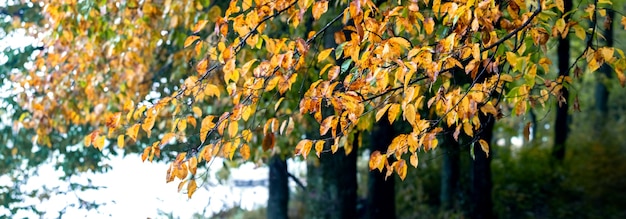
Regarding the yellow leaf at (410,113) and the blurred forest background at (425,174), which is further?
the blurred forest background at (425,174)

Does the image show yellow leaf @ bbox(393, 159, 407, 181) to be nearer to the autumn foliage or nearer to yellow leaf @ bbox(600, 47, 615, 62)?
the autumn foliage

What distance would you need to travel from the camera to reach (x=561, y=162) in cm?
1955

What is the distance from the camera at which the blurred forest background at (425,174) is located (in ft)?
38.1

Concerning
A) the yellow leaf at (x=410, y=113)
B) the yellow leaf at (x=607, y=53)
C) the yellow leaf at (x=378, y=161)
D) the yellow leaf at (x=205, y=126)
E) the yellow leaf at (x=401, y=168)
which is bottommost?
the yellow leaf at (x=401, y=168)

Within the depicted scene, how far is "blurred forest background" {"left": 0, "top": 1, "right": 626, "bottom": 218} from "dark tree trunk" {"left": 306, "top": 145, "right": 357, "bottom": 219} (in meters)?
0.01

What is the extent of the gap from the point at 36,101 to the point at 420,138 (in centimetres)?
649

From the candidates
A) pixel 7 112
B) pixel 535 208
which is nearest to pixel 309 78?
pixel 7 112

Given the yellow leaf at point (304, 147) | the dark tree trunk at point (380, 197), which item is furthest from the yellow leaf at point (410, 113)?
the dark tree trunk at point (380, 197)

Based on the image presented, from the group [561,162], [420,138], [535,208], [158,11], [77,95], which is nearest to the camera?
[420,138]

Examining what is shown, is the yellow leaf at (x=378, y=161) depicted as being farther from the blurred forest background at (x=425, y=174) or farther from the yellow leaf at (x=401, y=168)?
the blurred forest background at (x=425, y=174)

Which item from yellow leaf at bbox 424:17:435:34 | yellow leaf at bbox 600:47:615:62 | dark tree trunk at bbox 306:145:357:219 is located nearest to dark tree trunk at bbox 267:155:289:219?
dark tree trunk at bbox 306:145:357:219

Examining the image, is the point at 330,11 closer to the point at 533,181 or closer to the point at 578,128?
the point at 533,181

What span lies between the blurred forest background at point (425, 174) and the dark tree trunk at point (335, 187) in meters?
0.01

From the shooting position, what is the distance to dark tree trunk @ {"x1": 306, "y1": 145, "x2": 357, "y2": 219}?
11797 millimetres
